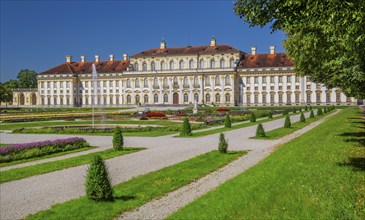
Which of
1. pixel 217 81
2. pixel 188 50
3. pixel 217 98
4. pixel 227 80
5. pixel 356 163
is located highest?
pixel 188 50

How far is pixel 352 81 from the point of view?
15.3 metres

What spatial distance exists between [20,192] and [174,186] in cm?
359

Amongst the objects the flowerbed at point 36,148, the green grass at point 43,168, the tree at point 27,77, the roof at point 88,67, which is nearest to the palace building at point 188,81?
the roof at point 88,67

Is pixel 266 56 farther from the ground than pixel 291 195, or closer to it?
farther from the ground

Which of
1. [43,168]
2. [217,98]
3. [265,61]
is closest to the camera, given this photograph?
[43,168]

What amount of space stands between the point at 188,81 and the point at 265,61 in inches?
582

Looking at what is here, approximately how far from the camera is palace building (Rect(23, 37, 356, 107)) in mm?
66562

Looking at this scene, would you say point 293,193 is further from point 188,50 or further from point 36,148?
point 188,50

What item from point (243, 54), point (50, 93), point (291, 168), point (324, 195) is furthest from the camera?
point (50, 93)

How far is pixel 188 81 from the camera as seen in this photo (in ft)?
238

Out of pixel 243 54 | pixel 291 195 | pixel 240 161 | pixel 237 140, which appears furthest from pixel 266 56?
pixel 291 195

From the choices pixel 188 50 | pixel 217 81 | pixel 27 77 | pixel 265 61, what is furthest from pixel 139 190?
pixel 27 77

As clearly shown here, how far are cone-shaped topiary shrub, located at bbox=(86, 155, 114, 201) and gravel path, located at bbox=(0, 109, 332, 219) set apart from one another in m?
0.89

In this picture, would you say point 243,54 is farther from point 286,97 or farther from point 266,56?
point 286,97
